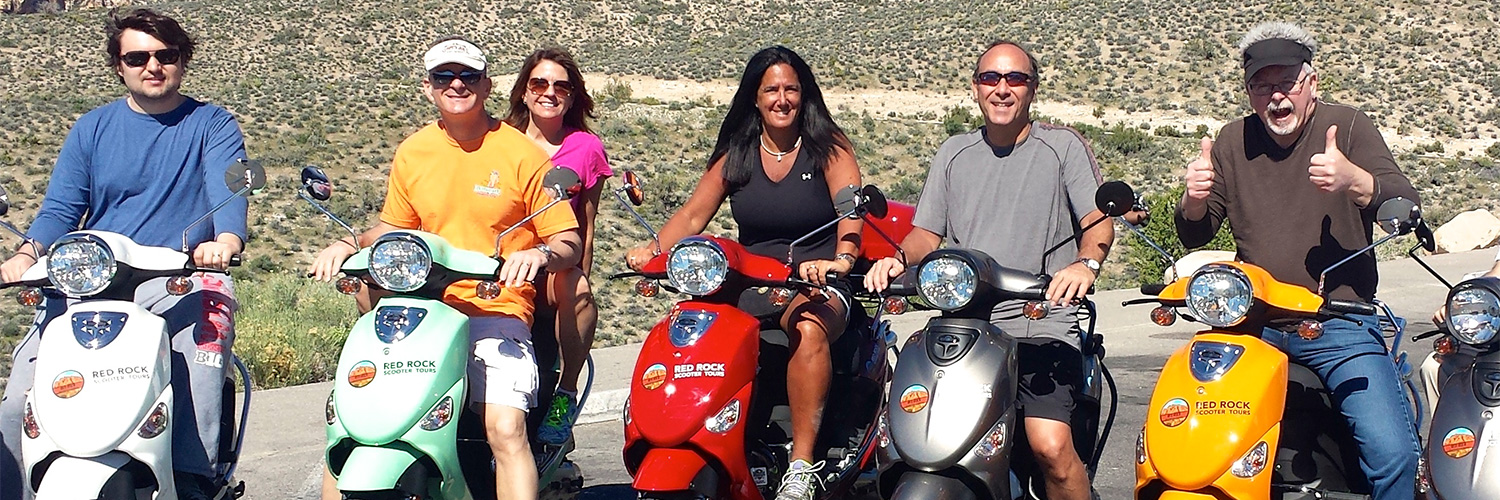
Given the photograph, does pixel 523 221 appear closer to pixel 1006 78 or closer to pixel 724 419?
pixel 724 419

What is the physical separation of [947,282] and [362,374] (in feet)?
6.08

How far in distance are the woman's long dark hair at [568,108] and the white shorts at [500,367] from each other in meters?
2.11

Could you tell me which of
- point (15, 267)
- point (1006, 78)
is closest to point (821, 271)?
point (1006, 78)

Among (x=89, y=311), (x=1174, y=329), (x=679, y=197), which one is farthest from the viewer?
(x=679, y=197)

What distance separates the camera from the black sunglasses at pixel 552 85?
6938 mm

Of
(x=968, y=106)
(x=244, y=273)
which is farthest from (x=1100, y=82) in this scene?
(x=244, y=273)

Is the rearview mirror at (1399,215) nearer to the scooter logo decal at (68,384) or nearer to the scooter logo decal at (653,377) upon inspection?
the scooter logo decal at (653,377)

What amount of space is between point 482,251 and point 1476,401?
324cm

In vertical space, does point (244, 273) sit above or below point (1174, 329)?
below

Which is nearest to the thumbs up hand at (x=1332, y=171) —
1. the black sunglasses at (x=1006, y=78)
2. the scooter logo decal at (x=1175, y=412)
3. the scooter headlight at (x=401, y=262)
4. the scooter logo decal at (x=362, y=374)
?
the scooter logo decal at (x=1175, y=412)

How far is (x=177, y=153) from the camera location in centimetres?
542

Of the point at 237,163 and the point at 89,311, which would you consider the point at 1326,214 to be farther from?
the point at 89,311

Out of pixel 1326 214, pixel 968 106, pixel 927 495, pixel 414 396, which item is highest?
pixel 1326 214

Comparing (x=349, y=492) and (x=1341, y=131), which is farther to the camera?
(x=1341, y=131)
